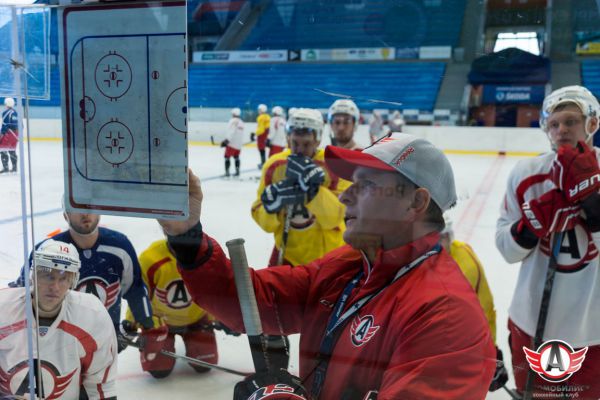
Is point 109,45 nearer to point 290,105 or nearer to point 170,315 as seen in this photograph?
point 290,105

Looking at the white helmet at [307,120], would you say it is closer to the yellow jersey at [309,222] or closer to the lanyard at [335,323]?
the yellow jersey at [309,222]

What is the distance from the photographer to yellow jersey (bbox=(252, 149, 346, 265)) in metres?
0.80

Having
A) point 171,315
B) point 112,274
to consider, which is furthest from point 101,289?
point 171,315

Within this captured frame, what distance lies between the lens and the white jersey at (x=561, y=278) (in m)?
0.65

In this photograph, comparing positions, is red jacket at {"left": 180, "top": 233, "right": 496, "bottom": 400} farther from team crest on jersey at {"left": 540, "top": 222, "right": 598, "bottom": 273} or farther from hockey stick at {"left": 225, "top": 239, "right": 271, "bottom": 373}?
team crest on jersey at {"left": 540, "top": 222, "right": 598, "bottom": 273}

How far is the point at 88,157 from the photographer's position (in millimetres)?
552

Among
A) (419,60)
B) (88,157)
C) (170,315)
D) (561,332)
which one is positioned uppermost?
(419,60)

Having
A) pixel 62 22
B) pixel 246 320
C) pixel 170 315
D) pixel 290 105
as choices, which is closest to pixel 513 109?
pixel 290 105

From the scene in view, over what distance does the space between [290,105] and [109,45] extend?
206 millimetres

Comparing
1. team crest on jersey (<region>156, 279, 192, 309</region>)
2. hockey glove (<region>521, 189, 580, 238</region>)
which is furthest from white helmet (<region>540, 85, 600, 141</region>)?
team crest on jersey (<region>156, 279, 192, 309</region>)

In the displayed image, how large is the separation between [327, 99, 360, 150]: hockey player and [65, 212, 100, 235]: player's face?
31 centimetres

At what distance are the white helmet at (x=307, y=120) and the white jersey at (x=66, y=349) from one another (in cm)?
35

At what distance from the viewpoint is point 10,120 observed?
1.97 feet

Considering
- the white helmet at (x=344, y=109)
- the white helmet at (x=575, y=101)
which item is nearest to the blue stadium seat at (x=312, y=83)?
the white helmet at (x=344, y=109)
